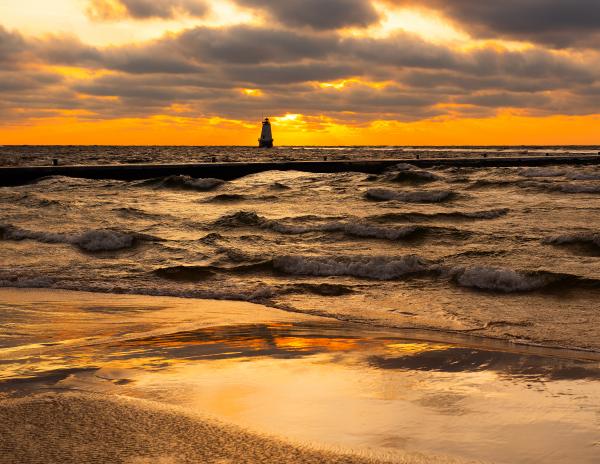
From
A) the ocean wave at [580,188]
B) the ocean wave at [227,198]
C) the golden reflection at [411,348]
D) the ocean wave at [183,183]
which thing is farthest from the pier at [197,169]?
the golden reflection at [411,348]

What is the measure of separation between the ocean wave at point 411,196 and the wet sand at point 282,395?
17244mm

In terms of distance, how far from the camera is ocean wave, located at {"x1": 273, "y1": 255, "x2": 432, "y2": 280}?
10633 millimetres

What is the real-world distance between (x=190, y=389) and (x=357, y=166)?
39.2m

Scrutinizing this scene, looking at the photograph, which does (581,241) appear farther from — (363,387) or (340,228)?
(363,387)

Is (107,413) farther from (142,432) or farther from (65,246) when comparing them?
(65,246)

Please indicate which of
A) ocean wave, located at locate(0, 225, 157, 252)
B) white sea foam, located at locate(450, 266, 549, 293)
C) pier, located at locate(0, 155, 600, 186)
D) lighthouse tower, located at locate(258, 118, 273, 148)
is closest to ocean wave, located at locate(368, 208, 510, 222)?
ocean wave, located at locate(0, 225, 157, 252)

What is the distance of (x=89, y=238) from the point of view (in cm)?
1382

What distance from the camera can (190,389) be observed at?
4.73 metres

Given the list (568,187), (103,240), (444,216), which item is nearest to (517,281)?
(103,240)

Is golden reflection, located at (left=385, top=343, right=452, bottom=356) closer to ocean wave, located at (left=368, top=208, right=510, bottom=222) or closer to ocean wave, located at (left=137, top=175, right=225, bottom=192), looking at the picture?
ocean wave, located at (left=368, top=208, right=510, bottom=222)

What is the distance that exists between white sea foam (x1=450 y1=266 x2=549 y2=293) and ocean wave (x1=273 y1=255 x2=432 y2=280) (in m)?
0.93

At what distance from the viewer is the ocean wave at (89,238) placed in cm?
1354

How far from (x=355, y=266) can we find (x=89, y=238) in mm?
5748

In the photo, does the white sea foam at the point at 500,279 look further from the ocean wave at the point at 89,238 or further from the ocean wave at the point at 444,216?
the ocean wave at the point at 444,216
